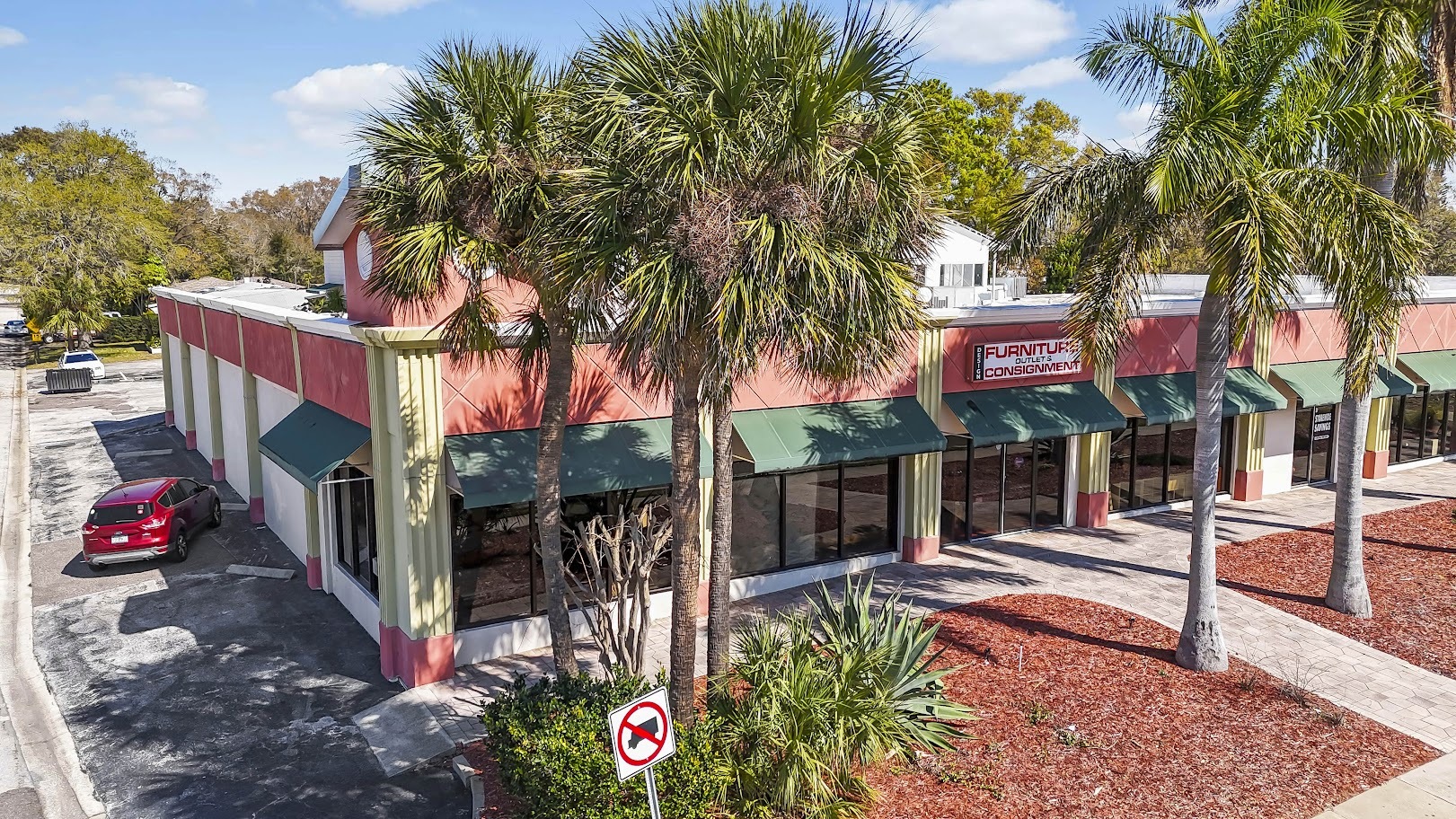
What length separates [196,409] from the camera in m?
28.1

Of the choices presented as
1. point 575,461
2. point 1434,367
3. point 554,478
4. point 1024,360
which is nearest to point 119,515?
point 575,461

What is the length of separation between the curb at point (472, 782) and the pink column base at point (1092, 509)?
13.9m

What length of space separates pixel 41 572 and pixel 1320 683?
845 inches

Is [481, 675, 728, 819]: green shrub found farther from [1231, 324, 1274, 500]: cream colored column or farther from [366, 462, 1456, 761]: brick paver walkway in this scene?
[1231, 324, 1274, 500]: cream colored column

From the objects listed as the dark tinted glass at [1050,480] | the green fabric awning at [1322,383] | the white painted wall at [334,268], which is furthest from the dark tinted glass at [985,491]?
the white painted wall at [334,268]

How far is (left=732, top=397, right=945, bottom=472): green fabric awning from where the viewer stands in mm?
14659

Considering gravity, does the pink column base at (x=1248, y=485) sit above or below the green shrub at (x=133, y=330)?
below

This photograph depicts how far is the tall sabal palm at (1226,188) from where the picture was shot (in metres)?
10.8

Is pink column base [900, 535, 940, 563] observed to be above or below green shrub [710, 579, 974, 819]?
below

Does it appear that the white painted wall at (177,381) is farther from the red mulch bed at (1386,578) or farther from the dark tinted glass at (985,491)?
the red mulch bed at (1386,578)

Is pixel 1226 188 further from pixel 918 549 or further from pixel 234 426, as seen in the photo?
pixel 234 426

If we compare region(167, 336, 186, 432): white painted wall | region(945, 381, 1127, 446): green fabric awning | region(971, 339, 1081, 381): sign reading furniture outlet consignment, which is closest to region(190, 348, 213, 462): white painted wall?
region(167, 336, 186, 432): white painted wall

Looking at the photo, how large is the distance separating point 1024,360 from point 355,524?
1236 centimetres

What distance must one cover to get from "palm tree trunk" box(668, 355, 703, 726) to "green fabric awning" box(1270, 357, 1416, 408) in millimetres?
17582
